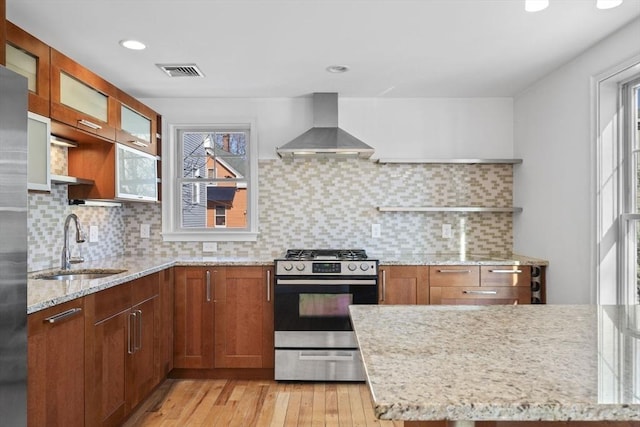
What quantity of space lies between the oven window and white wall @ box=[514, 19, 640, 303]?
5.17 feet

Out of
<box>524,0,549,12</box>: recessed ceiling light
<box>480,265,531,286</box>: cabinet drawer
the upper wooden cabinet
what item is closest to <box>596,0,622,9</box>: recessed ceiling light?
<box>524,0,549,12</box>: recessed ceiling light

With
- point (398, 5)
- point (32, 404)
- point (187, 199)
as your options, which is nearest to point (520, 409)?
point (32, 404)

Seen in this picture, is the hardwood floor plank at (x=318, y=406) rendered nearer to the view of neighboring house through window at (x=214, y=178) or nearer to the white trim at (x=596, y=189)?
the view of neighboring house through window at (x=214, y=178)

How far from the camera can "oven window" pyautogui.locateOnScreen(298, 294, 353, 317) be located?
3445 millimetres

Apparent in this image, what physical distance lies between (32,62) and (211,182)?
6.74ft

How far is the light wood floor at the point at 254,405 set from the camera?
280 cm

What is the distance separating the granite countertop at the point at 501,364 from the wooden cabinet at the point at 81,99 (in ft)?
6.66

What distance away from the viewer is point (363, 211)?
4.12 m

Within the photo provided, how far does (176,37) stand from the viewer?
2.70 metres

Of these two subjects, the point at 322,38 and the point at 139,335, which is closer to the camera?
the point at 322,38

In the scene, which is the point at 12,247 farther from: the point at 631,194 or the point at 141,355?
the point at 631,194

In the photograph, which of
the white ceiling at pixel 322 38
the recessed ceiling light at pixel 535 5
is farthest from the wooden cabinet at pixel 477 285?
the recessed ceiling light at pixel 535 5

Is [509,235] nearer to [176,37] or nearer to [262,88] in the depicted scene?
[262,88]

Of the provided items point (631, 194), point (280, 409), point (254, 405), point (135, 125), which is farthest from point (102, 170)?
point (631, 194)
